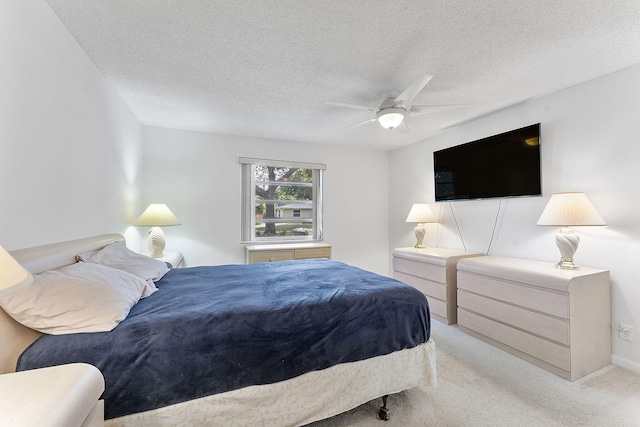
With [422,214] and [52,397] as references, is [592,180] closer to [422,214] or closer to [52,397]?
[422,214]

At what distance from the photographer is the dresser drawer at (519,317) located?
6.84 feet

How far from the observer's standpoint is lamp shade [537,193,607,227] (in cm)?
218

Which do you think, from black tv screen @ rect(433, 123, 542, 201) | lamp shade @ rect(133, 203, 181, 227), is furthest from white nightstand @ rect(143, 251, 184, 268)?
black tv screen @ rect(433, 123, 542, 201)

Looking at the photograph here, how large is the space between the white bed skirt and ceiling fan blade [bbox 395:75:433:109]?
5.78 feet

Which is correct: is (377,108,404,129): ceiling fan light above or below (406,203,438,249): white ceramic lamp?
above

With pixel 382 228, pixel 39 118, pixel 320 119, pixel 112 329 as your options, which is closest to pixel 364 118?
pixel 320 119

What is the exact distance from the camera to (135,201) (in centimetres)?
325

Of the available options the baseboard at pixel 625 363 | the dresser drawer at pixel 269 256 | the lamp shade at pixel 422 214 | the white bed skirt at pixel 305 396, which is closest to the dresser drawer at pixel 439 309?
the lamp shade at pixel 422 214

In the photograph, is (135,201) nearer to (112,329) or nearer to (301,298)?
(112,329)

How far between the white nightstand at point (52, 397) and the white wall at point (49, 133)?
795mm

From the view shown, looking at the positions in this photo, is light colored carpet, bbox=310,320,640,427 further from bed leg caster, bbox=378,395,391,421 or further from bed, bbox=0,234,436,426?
bed, bbox=0,234,436,426

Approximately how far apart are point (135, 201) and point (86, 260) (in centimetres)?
182

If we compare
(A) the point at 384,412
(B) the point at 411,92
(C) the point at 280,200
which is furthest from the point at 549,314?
(C) the point at 280,200

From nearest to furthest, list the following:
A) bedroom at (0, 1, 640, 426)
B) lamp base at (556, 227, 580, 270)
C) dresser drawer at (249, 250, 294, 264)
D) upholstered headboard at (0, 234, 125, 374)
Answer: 1. upholstered headboard at (0, 234, 125, 374)
2. bedroom at (0, 1, 640, 426)
3. lamp base at (556, 227, 580, 270)
4. dresser drawer at (249, 250, 294, 264)
